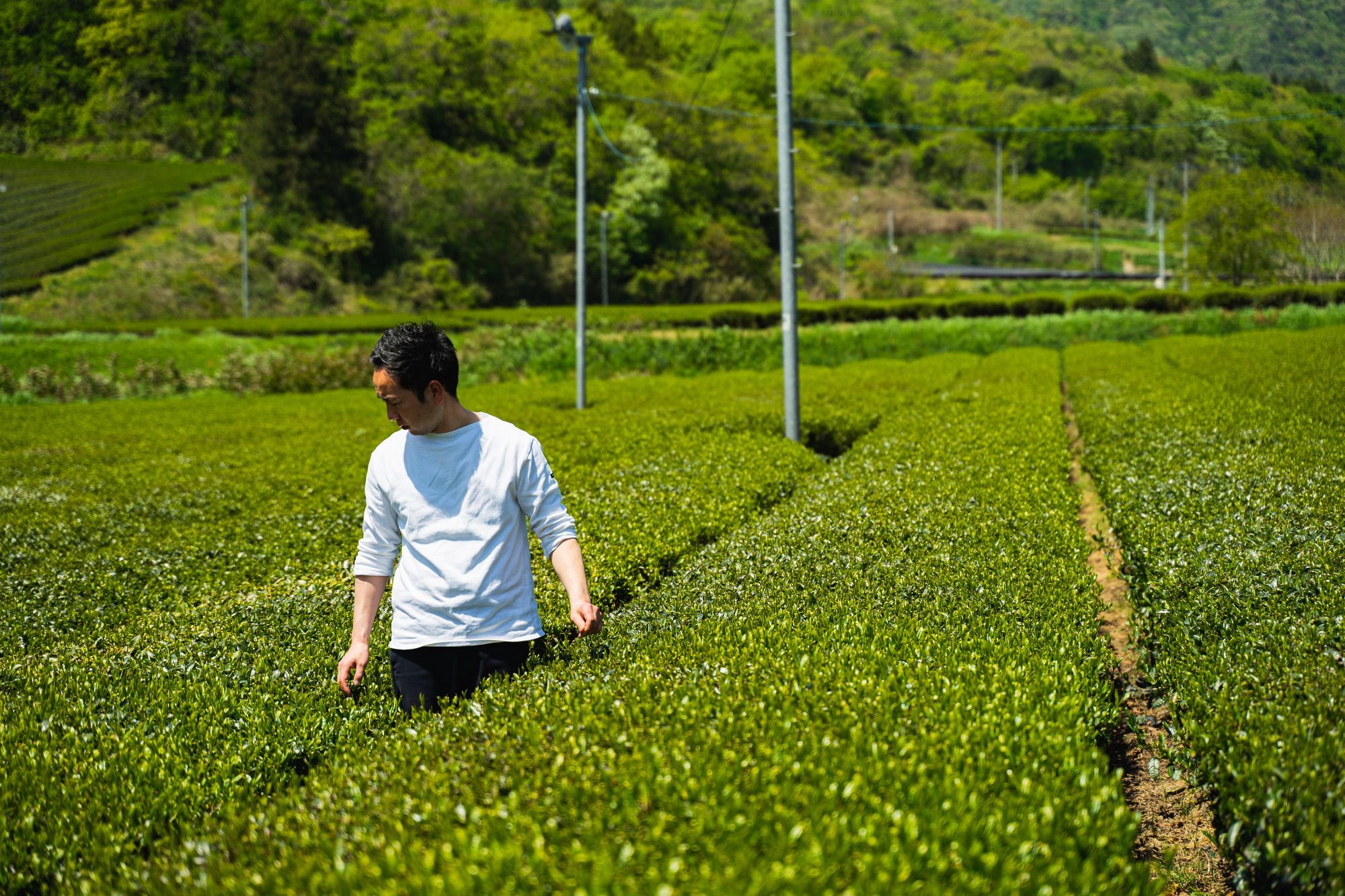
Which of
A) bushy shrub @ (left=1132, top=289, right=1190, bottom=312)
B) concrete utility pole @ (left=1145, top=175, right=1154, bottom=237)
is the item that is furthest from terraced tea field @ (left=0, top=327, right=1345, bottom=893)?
concrete utility pole @ (left=1145, top=175, right=1154, bottom=237)

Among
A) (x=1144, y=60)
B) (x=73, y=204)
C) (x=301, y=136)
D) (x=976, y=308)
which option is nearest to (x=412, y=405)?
(x=976, y=308)

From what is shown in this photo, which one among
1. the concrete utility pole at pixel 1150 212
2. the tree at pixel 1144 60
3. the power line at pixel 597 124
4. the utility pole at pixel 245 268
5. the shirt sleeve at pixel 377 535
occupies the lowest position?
the shirt sleeve at pixel 377 535

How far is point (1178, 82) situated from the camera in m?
129

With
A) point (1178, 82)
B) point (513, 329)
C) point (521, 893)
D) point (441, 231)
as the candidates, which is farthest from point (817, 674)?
point (1178, 82)

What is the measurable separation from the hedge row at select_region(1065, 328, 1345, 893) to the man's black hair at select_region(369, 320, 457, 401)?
350 centimetres

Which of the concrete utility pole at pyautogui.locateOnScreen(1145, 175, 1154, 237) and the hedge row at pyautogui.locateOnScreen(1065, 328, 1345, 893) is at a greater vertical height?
the concrete utility pole at pyautogui.locateOnScreen(1145, 175, 1154, 237)

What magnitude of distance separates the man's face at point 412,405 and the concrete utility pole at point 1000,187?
10412 centimetres

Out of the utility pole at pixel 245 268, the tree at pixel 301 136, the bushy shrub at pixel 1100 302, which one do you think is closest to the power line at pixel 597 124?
the tree at pixel 301 136

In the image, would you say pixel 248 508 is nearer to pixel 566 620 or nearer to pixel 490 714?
pixel 566 620

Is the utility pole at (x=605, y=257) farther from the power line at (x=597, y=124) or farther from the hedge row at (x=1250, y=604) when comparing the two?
the hedge row at (x=1250, y=604)

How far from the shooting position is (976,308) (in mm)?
43656

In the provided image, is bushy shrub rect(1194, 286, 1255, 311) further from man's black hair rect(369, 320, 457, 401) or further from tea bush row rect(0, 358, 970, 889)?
man's black hair rect(369, 320, 457, 401)

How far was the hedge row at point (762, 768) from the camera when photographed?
2666 millimetres

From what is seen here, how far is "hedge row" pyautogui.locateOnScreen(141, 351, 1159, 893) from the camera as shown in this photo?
267 cm
